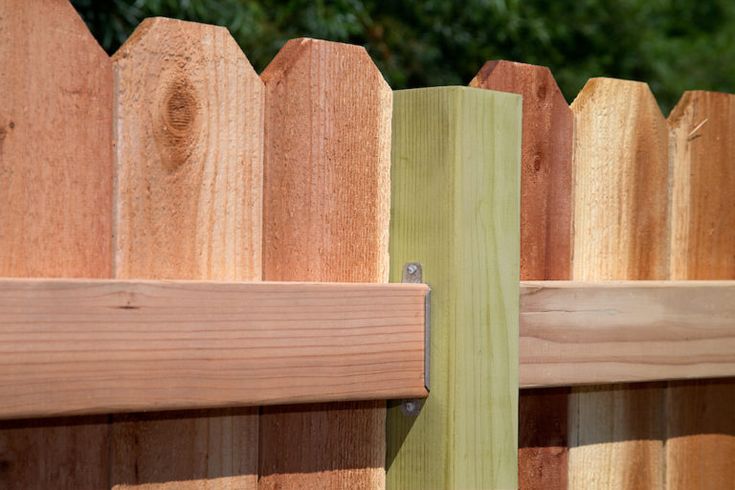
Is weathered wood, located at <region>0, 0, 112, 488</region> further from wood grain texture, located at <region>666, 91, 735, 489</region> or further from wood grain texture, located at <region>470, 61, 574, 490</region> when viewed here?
wood grain texture, located at <region>666, 91, 735, 489</region>

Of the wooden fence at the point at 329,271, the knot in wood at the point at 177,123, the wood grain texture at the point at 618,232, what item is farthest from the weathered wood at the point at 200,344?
the wood grain texture at the point at 618,232

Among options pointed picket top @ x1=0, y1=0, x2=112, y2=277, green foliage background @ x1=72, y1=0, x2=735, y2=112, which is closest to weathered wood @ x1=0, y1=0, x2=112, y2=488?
pointed picket top @ x1=0, y1=0, x2=112, y2=277

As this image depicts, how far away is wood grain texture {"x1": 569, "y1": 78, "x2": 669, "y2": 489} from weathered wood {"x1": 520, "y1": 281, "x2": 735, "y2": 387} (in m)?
0.09

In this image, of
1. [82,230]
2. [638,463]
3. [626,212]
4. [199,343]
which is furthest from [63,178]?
[638,463]

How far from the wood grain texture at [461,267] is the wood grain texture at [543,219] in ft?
0.52

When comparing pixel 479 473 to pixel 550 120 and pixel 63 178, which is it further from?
pixel 63 178

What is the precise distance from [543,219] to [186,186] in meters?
0.71

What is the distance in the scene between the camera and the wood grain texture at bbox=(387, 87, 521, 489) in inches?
61.9

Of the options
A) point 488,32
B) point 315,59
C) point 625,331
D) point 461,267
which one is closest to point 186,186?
point 315,59

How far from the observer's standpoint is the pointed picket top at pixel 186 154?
4.51ft

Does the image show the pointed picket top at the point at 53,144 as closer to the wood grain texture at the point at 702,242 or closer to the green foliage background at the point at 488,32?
the wood grain texture at the point at 702,242

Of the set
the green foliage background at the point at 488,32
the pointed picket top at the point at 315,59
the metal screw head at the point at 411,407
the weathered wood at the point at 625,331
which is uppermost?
the green foliage background at the point at 488,32

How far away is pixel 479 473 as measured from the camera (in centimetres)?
163

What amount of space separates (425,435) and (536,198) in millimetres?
494
